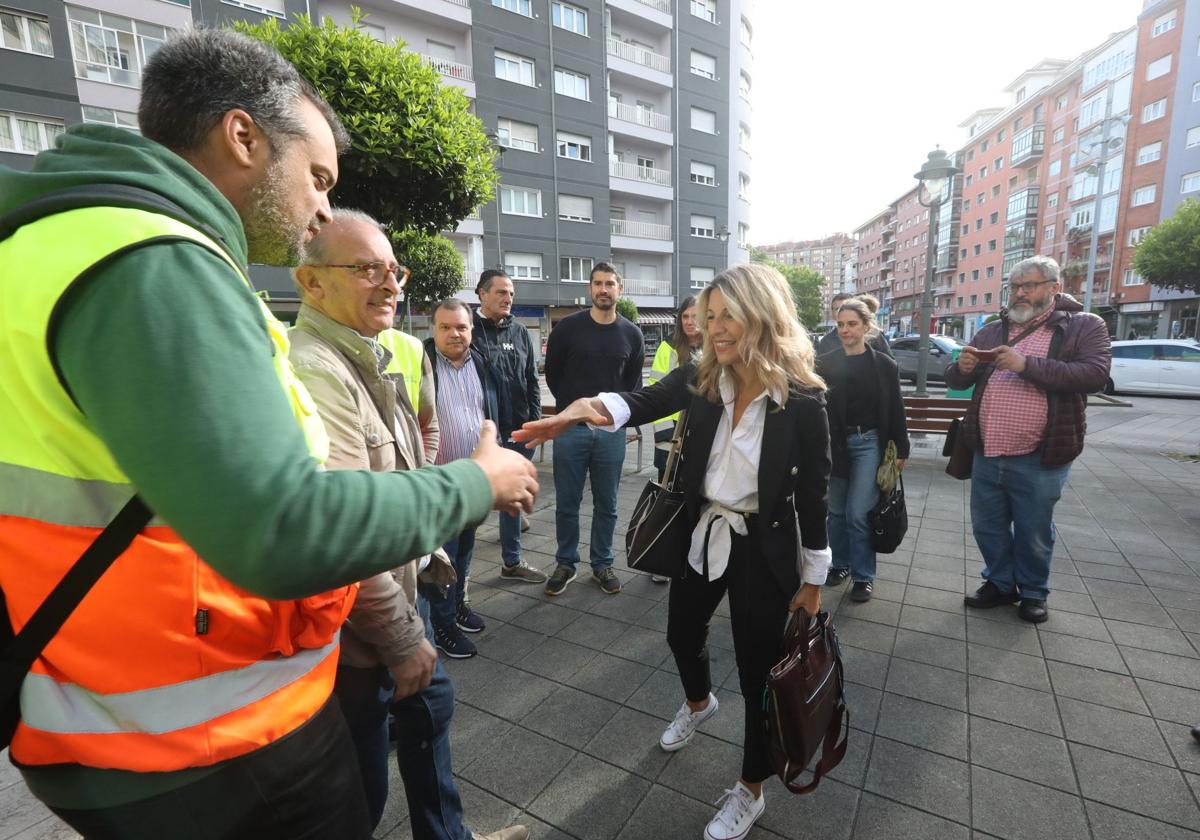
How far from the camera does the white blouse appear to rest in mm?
2281

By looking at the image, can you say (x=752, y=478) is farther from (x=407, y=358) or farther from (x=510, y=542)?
(x=510, y=542)

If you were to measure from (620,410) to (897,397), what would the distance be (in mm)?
2643

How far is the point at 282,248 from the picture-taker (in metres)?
1.20

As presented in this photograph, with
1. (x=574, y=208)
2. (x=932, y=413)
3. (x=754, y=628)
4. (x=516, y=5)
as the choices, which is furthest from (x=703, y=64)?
(x=754, y=628)

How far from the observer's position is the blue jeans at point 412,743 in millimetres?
1699

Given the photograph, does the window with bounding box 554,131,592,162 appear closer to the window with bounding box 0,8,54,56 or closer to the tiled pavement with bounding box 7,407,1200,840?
the window with bounding box 0,8,54,56

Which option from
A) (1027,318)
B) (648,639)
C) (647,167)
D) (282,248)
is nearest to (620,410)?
(282,248)

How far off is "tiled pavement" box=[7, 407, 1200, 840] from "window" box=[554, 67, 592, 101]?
86.0 feet

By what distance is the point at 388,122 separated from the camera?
4.62 metres

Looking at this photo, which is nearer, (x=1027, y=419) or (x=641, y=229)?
(x=1027, y=419)

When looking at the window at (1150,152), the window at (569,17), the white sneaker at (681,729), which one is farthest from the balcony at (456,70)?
the window at (1150,152)

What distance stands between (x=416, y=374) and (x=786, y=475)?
5.87ft

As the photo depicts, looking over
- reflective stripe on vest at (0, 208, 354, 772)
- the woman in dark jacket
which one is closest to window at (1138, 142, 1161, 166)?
the woman in dark jacket

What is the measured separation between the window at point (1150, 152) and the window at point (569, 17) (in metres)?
→ 33.4
